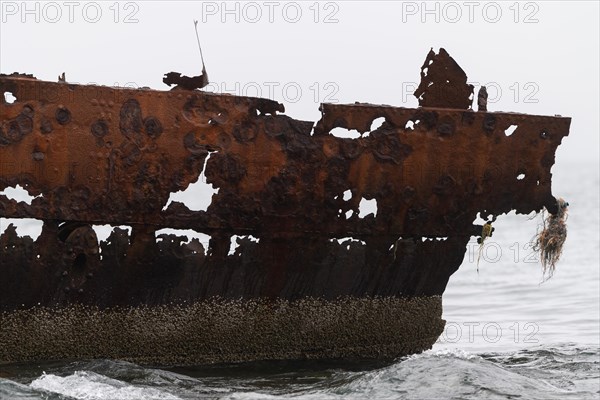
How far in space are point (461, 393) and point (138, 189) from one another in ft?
7.92

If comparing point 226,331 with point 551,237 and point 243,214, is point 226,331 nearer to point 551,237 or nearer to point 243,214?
point 243,214

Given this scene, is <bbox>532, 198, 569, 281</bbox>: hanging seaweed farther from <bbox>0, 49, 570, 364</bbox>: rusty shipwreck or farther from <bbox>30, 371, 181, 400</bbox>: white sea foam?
<bbox>30, 371, 181, 400</bbox>: white sea foam

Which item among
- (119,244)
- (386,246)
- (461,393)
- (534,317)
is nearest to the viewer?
(461,393)

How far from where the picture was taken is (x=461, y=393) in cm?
721

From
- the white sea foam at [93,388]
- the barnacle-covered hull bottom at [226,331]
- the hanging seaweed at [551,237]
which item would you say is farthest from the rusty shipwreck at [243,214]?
the white sea foam at [93,388]

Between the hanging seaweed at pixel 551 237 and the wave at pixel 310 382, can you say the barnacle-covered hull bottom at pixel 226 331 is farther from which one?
the hanging seaweed at pixel 551 237

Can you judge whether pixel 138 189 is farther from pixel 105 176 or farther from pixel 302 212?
pixel 302 212

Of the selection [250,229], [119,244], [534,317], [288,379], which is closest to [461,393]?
[288,379]

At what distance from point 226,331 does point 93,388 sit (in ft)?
4.21

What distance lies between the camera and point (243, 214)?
785 cm

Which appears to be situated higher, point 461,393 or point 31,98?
point 31,98

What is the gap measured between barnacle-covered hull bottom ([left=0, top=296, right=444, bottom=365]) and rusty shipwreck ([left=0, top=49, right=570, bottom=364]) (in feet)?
0.03

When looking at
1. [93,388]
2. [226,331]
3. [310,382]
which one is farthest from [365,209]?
[93,388]

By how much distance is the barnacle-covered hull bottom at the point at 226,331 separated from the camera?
302 inches
